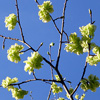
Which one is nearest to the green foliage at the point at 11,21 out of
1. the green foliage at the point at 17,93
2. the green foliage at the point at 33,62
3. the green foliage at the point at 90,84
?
the green foliage at the point at 33,62

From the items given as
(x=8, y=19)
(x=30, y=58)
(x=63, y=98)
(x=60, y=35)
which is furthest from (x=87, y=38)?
(x=63, y=98)

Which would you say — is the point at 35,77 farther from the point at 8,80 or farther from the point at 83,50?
the point at 83,50

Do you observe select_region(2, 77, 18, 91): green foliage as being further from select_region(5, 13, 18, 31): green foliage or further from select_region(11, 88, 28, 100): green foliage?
select_region(5, 13, 18, 31): green foliage

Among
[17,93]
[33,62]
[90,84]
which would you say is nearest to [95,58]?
[90,84]

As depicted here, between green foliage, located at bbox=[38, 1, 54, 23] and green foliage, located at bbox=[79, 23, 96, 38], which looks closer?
green foliage, located at bbox=[79, 23, 96, 38]

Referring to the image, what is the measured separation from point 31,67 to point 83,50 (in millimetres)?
1128

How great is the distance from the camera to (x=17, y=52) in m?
4.75

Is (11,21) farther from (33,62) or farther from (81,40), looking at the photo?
(81,40)

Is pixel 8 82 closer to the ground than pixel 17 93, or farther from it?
farther from it

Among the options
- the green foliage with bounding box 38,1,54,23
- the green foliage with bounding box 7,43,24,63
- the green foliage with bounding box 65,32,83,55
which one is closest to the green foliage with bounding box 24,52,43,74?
the green foliage with bounding box 7,43,24,63

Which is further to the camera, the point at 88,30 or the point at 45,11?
the point at 45,11

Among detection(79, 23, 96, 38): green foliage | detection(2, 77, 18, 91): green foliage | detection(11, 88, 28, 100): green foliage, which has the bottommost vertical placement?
detection(11, 88, 28, 100): green foliage

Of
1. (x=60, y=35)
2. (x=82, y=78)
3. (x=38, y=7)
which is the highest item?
(x=38, y=7)

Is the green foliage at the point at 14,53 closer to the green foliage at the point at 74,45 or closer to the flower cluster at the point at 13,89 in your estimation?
the flower cluster at the point at 13,89
